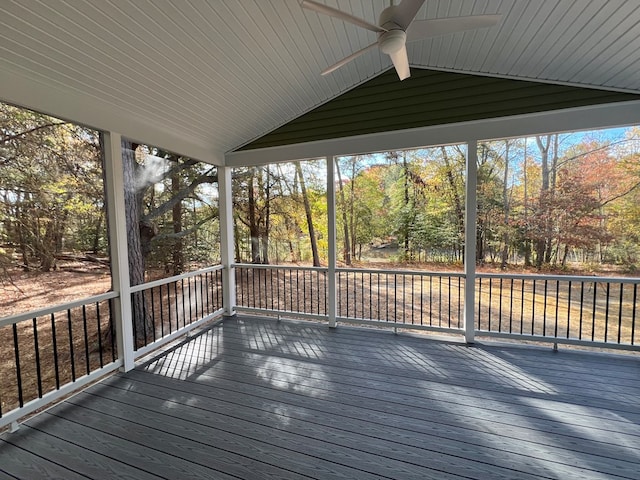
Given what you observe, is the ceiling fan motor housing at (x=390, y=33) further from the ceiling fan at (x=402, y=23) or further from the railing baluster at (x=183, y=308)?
the railing baluster at (x=183, y=308)

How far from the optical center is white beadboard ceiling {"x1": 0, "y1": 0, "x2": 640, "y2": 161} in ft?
6.24

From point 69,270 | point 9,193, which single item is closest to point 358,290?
point 69,270

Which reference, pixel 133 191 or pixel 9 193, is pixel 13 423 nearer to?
pixel 9 193

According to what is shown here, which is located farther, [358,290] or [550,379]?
[358,290]

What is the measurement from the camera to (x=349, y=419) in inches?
82.4

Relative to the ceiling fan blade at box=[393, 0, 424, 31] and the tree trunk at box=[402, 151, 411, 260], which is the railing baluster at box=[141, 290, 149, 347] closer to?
the ceiling fan blade at box=[393, 0, 424, 31]

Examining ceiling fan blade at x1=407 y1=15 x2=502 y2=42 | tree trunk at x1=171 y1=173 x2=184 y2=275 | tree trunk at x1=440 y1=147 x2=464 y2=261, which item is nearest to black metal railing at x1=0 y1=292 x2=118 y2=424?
tree trunk at x1=171 y1=173 x2=184 y2=275

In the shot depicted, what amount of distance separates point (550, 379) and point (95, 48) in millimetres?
4789

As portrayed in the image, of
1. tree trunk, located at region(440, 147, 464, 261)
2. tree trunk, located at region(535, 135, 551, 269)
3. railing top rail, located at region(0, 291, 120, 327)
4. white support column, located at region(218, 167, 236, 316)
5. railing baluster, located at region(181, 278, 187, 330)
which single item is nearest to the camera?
railing top rail, located at region(0, 291, 120, 327)

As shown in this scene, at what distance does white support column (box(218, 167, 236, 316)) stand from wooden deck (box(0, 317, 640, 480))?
148cm

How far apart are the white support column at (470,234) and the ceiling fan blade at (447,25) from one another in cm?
168

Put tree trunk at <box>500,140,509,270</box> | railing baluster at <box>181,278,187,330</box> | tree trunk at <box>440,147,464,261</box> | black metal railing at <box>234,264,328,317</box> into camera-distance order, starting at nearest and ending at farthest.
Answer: railing baluster at <box>181,278,187,330</box>, black metal railing at <box>234,264,328,317</box>, tree trunk at <box>500,140,509,270</box>, tree trunk at <box>440,147,464,261</box>

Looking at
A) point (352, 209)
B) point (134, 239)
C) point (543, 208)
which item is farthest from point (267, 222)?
point (543, 208)

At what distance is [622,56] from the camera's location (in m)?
2.49
